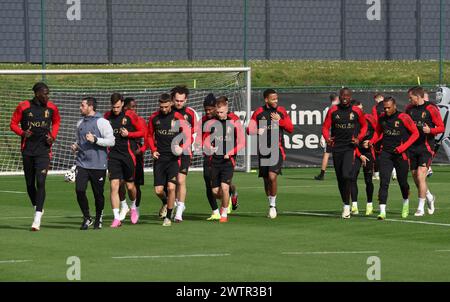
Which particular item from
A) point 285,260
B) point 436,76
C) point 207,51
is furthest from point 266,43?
point 285,260

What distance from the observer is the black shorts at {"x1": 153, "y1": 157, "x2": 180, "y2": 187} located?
1977cm

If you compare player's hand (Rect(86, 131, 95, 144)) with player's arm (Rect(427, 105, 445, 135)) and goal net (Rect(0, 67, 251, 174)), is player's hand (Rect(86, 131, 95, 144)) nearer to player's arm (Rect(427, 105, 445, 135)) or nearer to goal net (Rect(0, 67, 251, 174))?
player's arm (Rect(427, 105, 445, 135))

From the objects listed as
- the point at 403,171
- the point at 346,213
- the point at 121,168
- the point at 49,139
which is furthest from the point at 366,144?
the point at 49,139

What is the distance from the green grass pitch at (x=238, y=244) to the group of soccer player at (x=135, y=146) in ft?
1.47

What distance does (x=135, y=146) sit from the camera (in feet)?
65.8

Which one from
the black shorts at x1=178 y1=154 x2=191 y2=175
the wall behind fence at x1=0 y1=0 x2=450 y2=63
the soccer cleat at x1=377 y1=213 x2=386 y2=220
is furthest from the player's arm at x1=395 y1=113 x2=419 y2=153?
the wall behind fence at x1=0 y1=0 x2=450 y2=63

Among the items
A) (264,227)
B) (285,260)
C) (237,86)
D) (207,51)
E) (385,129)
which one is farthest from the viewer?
(207,51)

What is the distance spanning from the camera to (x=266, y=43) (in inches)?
1671

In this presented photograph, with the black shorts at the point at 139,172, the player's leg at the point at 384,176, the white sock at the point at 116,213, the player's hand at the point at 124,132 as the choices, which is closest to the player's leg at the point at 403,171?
the player's leg at the point at 384,176

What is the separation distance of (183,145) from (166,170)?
490mm

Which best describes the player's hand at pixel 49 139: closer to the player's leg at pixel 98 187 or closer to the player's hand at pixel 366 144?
the player's leg at pixel 98 187

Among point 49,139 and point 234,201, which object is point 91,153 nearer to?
point 49,139

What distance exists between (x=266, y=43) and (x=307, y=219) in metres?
22.5
